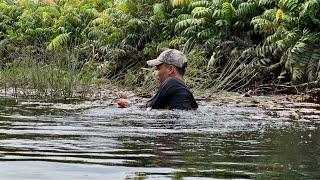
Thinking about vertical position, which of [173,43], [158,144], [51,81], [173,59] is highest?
[173,43]

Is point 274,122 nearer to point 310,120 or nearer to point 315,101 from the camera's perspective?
point 310,120

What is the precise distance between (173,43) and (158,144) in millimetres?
11558

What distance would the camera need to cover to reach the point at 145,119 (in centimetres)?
821

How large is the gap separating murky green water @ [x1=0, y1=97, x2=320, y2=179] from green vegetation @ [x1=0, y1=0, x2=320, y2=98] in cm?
406

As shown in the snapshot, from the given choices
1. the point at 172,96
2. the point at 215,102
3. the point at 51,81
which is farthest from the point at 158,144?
the point at 51,81

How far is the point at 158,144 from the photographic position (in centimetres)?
555

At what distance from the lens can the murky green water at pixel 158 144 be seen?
4078 millimetres

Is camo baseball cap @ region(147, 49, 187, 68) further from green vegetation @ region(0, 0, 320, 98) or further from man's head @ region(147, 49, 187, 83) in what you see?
green vegetation @ region(0, 0, 320, 98)

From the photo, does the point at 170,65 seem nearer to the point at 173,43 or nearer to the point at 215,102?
the point at 215,102

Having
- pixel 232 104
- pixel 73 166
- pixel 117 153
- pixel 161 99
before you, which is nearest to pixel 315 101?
pixel 232 104

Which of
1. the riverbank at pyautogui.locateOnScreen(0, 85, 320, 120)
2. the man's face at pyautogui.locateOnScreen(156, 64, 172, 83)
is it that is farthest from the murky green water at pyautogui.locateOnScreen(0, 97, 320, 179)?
the man's face at pyautogui.locateOnScreen(156, 64, 172, 83)

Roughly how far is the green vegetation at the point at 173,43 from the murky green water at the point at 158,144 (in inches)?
160

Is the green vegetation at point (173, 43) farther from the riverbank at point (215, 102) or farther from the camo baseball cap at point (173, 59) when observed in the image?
the camo baseball cap at point (173, 59)

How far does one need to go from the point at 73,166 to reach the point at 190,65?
1011 centimetres
